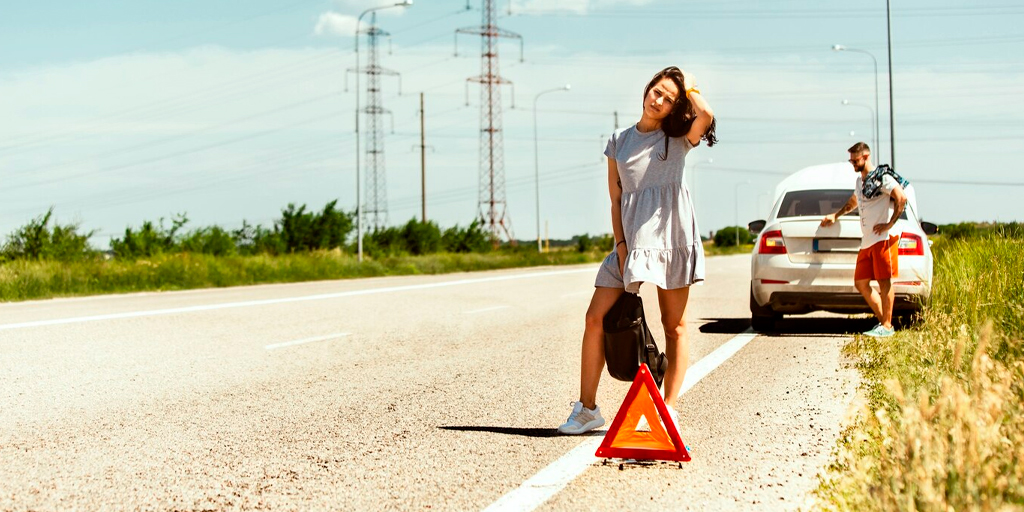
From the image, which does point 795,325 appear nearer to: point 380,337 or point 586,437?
point 380,337

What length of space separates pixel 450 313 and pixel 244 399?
25.8 feet

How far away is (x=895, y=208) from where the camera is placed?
1095cm

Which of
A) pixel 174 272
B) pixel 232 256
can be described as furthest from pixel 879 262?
pixel 232 256

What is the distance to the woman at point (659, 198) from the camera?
5.49m

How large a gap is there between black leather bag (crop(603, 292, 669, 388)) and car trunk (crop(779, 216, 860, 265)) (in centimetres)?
664

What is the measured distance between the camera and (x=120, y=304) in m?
17.5

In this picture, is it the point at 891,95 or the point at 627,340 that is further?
the point at 891,95

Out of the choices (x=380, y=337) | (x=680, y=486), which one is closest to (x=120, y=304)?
(x=380, y=337)

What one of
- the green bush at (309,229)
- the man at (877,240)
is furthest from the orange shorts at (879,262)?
the green bush at (309,229)

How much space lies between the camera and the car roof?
516 inches

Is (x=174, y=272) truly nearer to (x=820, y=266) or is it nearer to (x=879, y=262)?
(x=820, y=266)

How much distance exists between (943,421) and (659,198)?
2.07 m

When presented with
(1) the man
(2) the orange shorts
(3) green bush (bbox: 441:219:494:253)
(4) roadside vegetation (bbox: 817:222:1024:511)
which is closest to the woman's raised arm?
(4) roadside vegetation (bbox: 817:222:1024:511)

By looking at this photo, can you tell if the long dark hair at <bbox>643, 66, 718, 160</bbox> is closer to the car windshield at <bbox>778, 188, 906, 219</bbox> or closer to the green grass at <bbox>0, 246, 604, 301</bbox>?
the car windshield at <bbox>778, 188, 906, 219</bbox>
